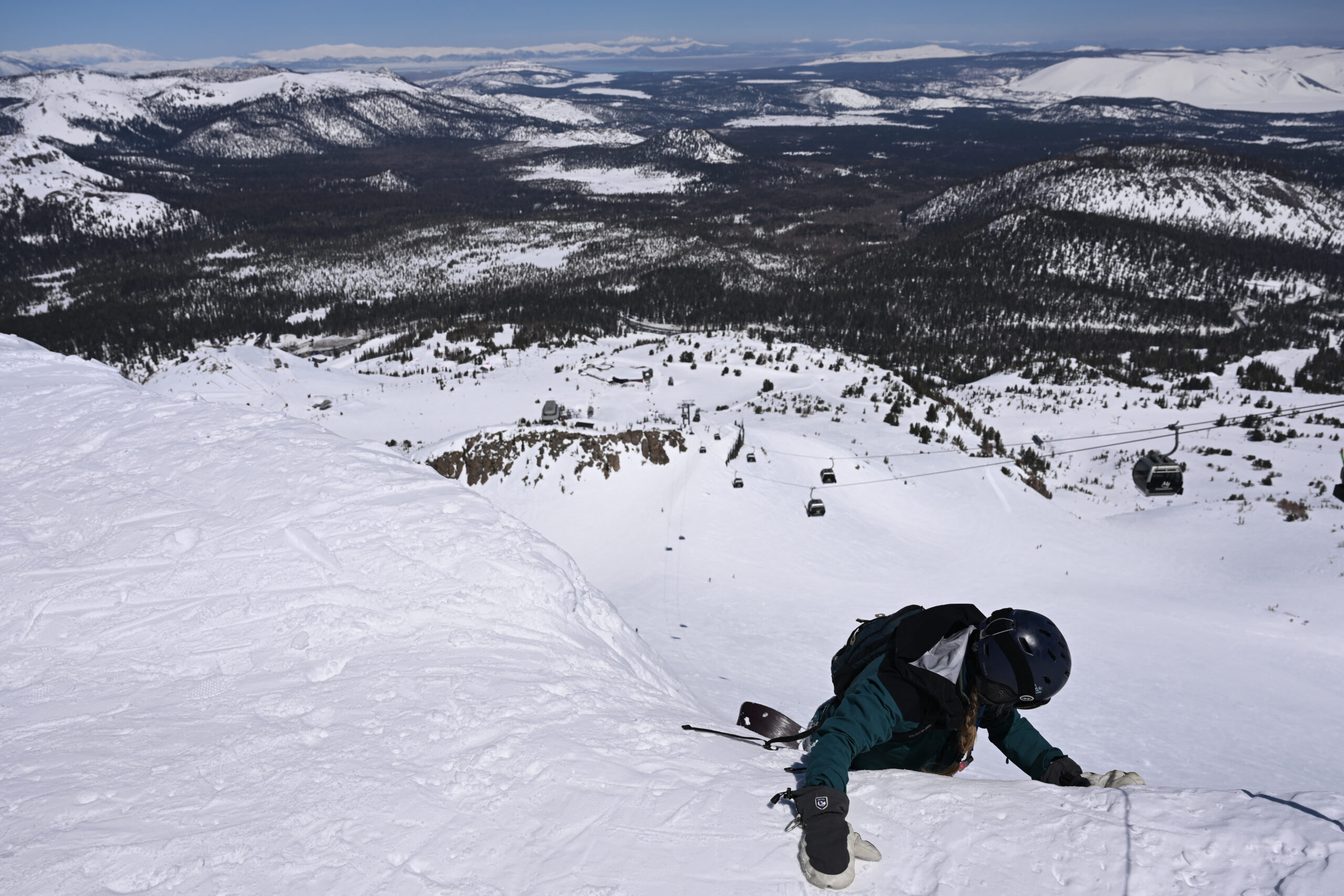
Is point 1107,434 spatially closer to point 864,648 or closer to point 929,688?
point 864,648

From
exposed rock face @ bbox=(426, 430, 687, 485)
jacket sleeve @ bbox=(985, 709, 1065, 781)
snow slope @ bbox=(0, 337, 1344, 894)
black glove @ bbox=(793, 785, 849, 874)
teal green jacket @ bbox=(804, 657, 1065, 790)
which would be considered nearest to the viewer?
black glove @ bbox=(793, 785, 849, 874)

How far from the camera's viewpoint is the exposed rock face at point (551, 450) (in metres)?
22.7

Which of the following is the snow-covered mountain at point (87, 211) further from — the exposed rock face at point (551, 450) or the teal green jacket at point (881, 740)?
the teal green jacket at point (881, 740)

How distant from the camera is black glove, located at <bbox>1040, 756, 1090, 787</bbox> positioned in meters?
4.01

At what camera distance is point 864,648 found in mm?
3963

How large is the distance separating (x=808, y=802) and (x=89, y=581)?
6557mm

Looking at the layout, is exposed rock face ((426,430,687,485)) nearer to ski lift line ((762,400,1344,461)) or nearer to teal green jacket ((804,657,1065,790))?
ski lift line ((762,400,1344,461))

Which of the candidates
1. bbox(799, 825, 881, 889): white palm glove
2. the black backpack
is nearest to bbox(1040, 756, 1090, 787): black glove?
the black backpack

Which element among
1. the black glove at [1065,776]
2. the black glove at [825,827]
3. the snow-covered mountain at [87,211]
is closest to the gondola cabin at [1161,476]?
the black glove at [1065,776]

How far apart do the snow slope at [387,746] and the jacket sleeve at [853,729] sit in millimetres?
453

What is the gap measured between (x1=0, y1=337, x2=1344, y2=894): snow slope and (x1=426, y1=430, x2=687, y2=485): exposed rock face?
47.3 ft

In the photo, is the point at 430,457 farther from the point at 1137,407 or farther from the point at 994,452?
the point at 1137,407

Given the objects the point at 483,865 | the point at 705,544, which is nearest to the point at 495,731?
the point at 483,865

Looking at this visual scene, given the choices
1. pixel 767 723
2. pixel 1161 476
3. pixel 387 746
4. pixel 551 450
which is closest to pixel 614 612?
pixel 767 723
